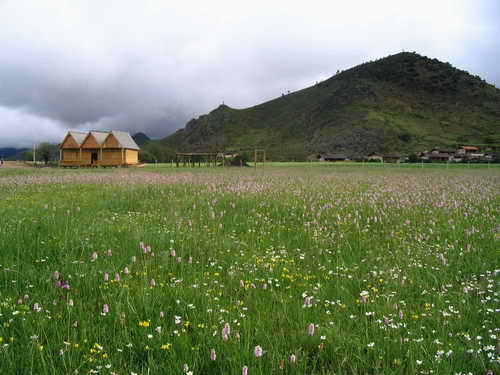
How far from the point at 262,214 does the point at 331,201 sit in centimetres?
284

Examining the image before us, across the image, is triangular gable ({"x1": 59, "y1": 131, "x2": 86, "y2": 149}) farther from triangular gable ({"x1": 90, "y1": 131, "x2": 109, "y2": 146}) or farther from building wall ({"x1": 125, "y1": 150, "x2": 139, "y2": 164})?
building wall ({"x1": 125, "y1": 150, "x2": 139, "y2": 164})

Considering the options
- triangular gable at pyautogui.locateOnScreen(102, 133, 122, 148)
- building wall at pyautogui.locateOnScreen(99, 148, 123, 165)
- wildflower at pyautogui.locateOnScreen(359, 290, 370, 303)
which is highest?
triangular gable at pyautogui.locateOnScreen(102, 133, 122, 148)

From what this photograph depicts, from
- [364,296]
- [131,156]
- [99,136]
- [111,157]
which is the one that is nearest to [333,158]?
[131,156]

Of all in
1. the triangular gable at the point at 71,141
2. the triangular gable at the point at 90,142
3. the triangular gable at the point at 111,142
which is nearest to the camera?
the triangular gable at the point at 111,142

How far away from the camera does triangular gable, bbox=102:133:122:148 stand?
170 feet

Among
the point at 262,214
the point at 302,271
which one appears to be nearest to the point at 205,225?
the point at 262,214

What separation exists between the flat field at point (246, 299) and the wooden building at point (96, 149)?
5011 centimetres

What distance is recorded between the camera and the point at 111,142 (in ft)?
172

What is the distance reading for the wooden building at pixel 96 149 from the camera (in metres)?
52.2

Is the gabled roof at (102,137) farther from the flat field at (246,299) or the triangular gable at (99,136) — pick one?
the flat field at (246,299)

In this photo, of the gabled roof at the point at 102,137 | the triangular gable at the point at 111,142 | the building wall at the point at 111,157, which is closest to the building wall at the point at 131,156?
the gabled roof at the point at 102,137

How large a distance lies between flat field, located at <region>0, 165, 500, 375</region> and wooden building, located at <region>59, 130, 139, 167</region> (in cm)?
5011

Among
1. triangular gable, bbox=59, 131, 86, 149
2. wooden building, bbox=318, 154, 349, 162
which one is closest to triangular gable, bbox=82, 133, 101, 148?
triangular gable, bbox=59, 131, 86, 149

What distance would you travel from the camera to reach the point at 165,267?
389 cm
